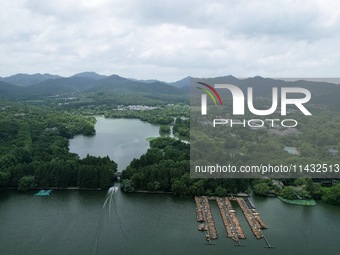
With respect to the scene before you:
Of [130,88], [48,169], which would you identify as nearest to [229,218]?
[48,169]

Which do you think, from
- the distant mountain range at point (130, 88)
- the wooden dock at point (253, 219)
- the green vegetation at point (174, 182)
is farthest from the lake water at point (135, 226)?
the distant mountain range at point (130, 88)

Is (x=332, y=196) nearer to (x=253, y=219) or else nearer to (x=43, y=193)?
(x=253, y=219)

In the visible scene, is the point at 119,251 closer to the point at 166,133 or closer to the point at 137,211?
the point at 137,211

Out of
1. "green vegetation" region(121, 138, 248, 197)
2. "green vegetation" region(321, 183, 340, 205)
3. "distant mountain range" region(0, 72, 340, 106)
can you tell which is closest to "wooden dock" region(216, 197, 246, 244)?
"green vegetation" region(121, 138, 248, 197)

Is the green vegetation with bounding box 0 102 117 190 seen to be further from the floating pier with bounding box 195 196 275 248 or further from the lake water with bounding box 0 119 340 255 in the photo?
the floating pier with bounding box 195 196 275 248

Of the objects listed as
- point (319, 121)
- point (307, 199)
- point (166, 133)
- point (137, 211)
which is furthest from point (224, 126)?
point (137, 211)

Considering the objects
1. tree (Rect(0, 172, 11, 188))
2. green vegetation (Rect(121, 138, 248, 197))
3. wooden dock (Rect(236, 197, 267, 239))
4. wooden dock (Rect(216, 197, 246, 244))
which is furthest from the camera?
tree (Rect(0, 172, 11, 188))
